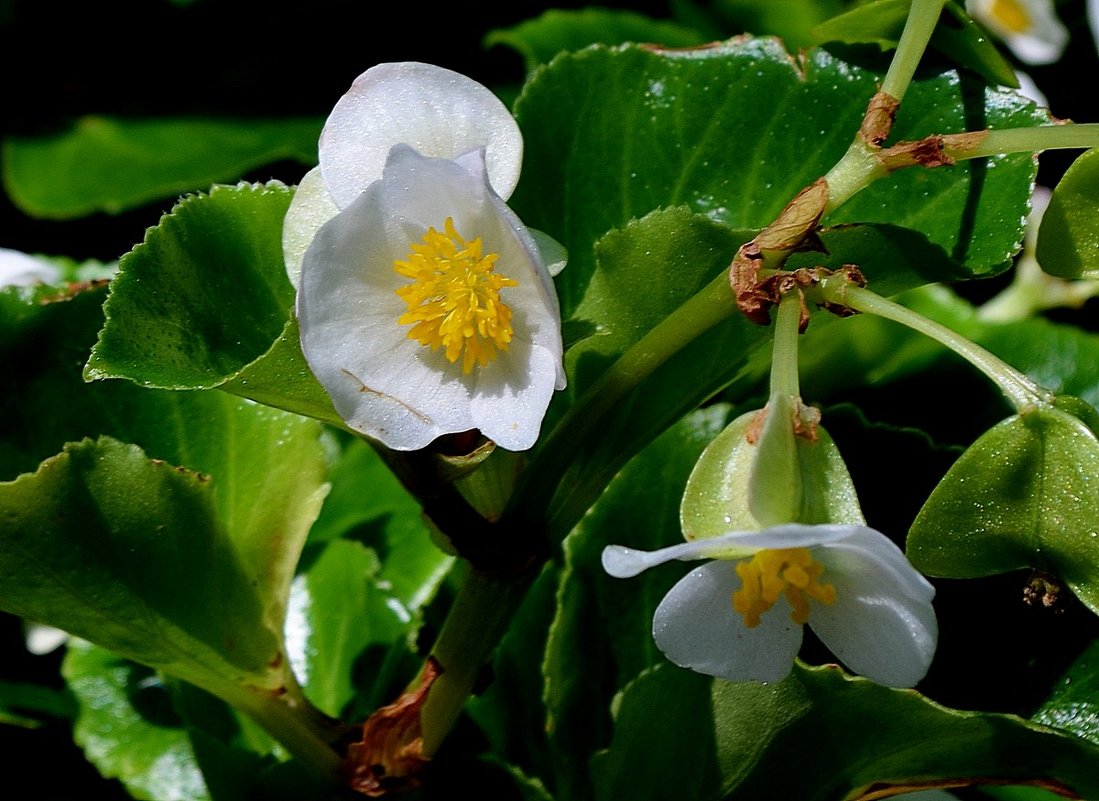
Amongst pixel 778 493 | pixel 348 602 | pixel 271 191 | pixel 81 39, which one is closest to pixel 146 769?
pixel 348 602

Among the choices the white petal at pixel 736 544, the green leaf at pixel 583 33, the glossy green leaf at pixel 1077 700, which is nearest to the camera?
the white petal at pixel 736 544

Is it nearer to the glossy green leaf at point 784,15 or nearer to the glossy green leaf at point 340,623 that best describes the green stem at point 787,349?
the glossy green leaf at point 340,623

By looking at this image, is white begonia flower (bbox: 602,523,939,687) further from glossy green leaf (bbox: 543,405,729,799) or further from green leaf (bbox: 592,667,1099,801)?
glossy green leaf (bbox: 543,405,729,799)

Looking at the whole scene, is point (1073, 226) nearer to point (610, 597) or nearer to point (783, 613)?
point (783, 613)

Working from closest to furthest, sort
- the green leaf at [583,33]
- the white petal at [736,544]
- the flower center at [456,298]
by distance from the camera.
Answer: the white petal at [736,544]
the flower center at [456,298]
the green leaf at [583,33]

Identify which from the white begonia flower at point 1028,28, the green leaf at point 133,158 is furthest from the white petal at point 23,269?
the white begonia flower at point 1028,28

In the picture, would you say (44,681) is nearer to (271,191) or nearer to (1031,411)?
(271,191)
